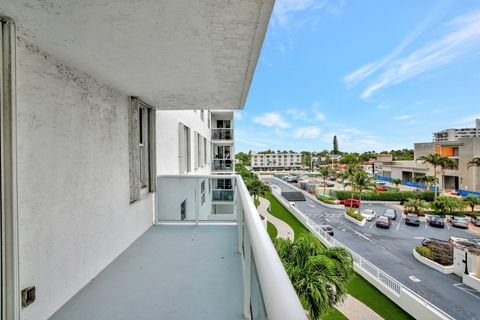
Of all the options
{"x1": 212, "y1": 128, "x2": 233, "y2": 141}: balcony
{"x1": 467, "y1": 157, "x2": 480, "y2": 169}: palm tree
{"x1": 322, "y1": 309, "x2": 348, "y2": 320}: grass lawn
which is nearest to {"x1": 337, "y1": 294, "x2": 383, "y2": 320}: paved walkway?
{"x1": 322, "y1": 309, "x2": 348, "y2": 320}: grass lawn

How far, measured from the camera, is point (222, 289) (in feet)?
7.18

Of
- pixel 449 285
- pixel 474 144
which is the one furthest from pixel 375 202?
pixel 449 285

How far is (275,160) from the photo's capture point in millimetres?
85812

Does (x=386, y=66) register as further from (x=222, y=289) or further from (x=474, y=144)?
(x=222, y=289)

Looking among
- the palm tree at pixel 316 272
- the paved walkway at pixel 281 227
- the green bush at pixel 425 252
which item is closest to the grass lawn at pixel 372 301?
the palm tree at pixel 316 272

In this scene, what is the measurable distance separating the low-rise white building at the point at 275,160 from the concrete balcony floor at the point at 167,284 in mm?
82167

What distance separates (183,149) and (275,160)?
265 feet

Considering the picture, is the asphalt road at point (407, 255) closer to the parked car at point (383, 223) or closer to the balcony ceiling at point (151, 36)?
the parked car at point (383, 223)

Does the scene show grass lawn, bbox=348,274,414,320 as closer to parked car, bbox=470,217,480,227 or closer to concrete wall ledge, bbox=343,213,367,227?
concrete wall ledge, bbox=343,213,367,227

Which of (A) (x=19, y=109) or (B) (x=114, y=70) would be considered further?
(B) (x=114, y=70)

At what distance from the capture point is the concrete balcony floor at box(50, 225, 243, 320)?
1.92 m

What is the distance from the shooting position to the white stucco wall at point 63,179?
5.54 feet

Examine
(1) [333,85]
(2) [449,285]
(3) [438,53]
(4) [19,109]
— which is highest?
(3) [438,53]

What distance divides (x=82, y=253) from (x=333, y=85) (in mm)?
126282
